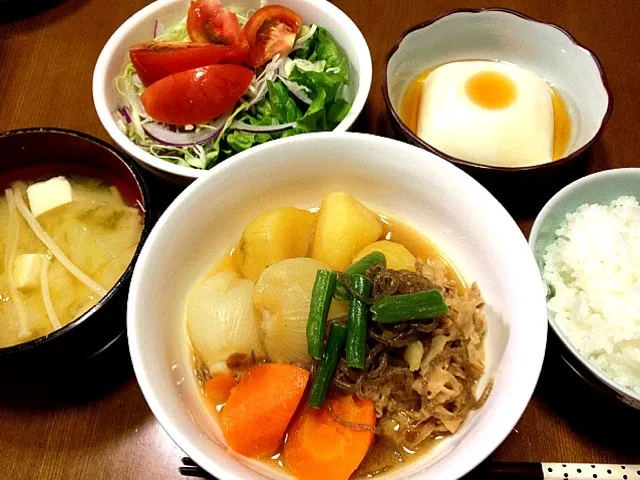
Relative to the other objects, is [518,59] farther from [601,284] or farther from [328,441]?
[328,441]

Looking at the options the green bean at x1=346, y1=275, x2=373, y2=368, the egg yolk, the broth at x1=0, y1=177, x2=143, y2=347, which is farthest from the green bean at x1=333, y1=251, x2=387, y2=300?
the egg yolk

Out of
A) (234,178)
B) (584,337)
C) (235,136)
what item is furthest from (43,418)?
(584,337)

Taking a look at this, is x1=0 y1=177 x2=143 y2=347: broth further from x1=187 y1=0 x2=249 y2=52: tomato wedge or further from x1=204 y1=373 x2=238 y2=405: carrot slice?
x1=187 y1=0 x2=249 y2=52: tomato wedge

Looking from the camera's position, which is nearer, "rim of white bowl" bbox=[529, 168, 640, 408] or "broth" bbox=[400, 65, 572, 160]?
"rim of white bowl" bbox=[529, 168, 640, 408]

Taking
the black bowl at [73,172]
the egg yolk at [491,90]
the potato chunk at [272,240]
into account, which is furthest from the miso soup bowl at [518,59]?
the black bowl at [73,172]

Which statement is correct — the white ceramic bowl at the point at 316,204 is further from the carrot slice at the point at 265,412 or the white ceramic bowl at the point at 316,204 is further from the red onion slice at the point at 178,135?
the red onion slice at the point at 178,135
